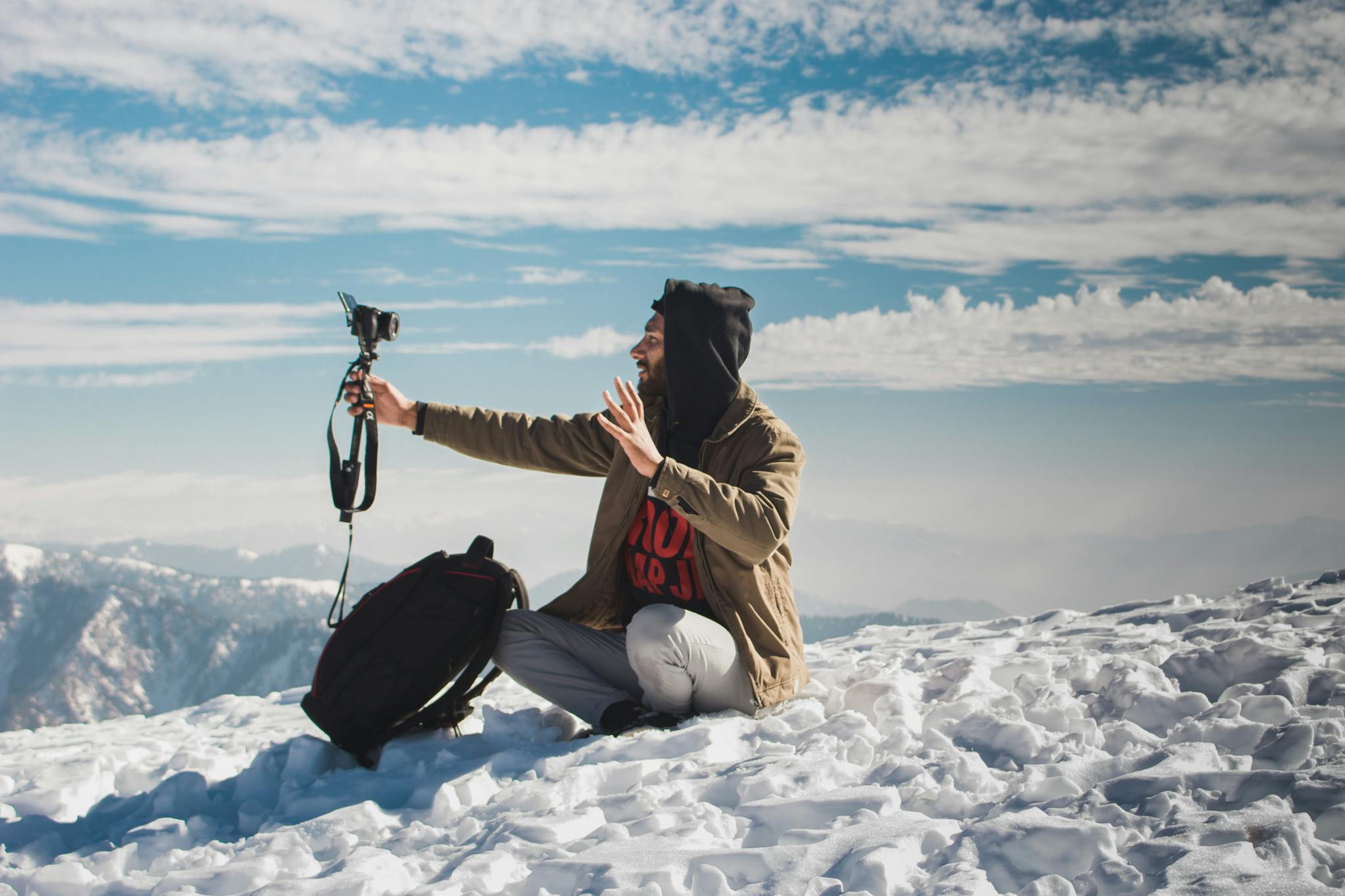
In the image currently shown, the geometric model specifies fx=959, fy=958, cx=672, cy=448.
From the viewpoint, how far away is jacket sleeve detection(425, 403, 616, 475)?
5.56m

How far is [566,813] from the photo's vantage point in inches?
145

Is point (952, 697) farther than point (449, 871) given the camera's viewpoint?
Yes

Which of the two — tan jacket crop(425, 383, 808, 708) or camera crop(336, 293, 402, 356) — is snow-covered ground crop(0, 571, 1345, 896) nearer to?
tan jacket crop(425, 383, 808, 708)

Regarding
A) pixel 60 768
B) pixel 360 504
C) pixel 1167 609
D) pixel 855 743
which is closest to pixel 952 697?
pixel 855 743

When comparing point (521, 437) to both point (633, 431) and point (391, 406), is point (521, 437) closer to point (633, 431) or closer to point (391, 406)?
point (391, 406)

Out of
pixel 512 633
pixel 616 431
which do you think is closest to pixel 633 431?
pixel 616 431

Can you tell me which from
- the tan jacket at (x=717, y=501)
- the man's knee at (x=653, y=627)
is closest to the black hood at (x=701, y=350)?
the tan jacket at (x=717, y=501)

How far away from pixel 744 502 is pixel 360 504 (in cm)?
206

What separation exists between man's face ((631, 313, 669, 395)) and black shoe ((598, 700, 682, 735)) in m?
1.64

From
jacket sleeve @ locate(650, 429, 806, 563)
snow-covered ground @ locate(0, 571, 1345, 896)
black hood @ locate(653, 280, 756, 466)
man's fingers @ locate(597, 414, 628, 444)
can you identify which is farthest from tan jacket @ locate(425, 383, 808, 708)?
snow-covered ground @ locate(0, 571, 1345, 896)

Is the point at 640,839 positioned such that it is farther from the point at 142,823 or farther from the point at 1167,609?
the point at 1167,609

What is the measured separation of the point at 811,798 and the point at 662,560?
5.61 ft

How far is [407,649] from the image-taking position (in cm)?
480

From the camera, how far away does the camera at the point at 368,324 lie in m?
5.11
